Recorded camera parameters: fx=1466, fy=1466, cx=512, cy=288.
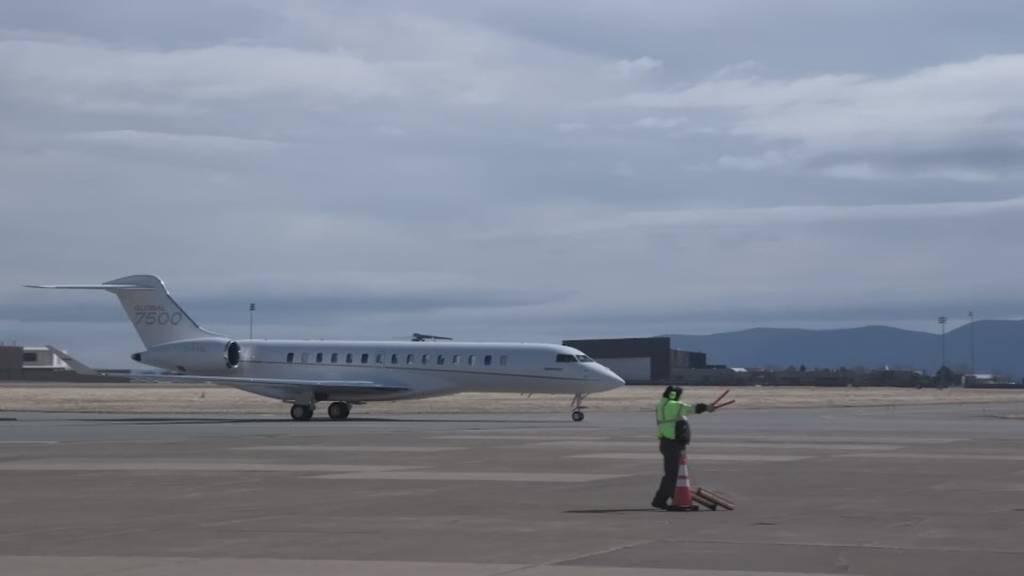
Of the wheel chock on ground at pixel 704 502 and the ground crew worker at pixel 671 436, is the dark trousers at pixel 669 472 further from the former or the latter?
the wheel chock on ground at pixel 704 502

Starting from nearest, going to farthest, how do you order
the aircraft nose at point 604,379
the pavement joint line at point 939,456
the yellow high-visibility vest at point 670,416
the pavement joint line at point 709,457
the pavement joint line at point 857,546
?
the pavement joint line at point 857,546 < the yellow high-visibility vest at point 670,416 < the pavement joint line at point 709,457 < the pavement joint line at point 939,456 < the aircraft nose at point 604,379

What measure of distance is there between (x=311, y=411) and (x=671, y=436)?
3601 centimetres

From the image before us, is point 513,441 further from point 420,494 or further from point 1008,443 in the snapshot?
point 420,494

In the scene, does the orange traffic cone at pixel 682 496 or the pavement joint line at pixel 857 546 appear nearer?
the pavement joint line at pixel 857 546

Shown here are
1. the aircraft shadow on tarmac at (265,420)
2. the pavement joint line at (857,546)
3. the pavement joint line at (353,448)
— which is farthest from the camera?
the aircraft shadow on tarmac at (265,420)

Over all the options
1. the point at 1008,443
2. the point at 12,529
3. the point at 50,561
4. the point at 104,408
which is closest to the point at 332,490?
the point at 12,529

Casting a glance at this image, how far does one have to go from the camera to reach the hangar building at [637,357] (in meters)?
161

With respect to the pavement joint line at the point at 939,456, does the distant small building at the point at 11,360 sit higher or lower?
higher

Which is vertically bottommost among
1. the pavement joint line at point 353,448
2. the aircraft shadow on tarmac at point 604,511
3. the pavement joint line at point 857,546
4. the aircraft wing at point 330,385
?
the pavement joint line at point 857,546

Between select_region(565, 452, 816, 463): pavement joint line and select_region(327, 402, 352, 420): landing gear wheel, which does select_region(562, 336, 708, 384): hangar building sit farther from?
select_region(565, 452, 816, 463): pavement joint line

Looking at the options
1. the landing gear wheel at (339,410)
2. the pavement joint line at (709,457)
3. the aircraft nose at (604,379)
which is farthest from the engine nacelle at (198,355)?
the pavement joint line at (709,457)

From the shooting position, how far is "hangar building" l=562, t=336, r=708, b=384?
161375 millimetres

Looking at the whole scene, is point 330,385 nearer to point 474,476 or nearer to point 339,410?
point 339,410

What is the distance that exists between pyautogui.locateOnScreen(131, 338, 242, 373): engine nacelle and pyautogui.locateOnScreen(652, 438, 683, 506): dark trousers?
37797 mm
